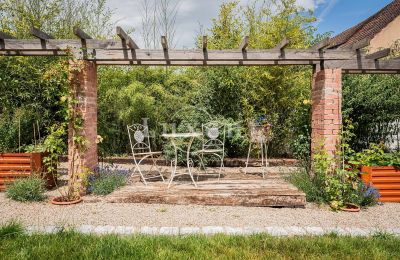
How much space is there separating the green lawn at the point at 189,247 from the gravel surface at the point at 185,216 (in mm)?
574

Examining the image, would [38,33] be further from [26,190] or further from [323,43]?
[323,43]

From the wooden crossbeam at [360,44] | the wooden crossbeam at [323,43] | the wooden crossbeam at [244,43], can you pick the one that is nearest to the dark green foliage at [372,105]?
the wooden crossbeam at [360,44]

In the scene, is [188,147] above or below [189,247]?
above

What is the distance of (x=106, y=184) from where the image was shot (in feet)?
16.3

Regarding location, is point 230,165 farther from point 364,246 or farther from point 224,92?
point 364,246

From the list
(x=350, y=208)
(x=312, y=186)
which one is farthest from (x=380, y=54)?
(x=350, y=208)

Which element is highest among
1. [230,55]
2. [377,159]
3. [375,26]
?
[375,26]

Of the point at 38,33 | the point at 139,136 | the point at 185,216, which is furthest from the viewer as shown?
the point at 139,136

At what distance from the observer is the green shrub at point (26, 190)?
4699 millimetres

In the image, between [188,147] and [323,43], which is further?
[188,147]

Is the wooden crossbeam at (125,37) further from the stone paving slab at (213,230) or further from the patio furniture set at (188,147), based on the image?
the stone paving slab at (213,230)

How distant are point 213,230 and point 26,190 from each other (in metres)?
3.02

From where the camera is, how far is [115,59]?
4.89m

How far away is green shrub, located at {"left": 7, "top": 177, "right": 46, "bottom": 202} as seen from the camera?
15.4 ft
